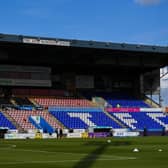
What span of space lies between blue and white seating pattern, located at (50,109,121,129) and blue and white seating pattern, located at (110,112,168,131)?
7.50ft

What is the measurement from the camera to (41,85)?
8300cm

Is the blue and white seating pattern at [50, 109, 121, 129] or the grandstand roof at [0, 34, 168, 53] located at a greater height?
the grandstand roof at [0, 34, 168, 53]

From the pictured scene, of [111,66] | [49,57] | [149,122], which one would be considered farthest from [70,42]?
[149,122]

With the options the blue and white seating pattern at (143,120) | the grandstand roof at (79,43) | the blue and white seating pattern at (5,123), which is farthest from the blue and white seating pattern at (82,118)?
the grandstand roof at (79,43)

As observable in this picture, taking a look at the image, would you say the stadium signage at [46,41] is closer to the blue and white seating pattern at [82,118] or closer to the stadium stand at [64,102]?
the blue and white seating pattern at [82,118]

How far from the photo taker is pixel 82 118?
263 ft

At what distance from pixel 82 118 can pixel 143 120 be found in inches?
398

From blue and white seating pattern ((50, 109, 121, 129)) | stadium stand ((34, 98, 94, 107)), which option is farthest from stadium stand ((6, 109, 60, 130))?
stadium stand ((34, 98, 94, 107))

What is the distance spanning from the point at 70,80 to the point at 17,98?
34.5 feet

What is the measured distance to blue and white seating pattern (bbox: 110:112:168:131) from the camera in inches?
3199

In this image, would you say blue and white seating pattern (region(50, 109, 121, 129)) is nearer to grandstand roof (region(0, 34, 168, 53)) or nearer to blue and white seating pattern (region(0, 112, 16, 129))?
blue and white seating pattern (region(0, 112, 16, 129))

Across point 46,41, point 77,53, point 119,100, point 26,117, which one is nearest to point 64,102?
point 77,53

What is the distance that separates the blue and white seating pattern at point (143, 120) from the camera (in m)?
81.2

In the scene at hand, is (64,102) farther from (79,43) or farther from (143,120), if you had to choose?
(143,120)
